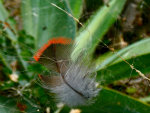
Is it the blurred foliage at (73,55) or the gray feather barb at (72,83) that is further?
the blurred foliage at (73,55)

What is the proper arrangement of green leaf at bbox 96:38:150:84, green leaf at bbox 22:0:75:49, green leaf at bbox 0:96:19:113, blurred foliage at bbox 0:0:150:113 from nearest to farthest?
green leaf at bbox 0:96:19:113 < blurred foliage at bbox 0:0:150:113 < green leaf at bbox 96:38:150:84 < green leaf at bbox 22:0:75:49

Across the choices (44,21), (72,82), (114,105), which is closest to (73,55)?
(72,82)

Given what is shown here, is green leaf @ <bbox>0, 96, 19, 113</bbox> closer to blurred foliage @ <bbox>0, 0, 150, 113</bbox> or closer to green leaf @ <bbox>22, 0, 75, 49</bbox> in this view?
blurred foliage @ <bbox>0, 0, 150, 113</bbox>

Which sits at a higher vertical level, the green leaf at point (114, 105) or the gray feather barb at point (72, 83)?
the gray feather barb at point (72, 83)

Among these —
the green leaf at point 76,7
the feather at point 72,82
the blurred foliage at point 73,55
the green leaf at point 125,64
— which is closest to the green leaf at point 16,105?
the blurred foliage at point 73,55

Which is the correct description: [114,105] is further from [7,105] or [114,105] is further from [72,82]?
[7,105]

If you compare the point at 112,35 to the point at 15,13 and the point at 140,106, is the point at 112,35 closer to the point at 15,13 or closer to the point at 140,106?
the point at 15,13

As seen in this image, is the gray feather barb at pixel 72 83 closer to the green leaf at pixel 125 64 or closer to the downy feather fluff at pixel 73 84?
the downy feather fluff at pixel 73 84

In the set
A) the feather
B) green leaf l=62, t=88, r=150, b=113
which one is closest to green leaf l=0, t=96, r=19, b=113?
the feather
